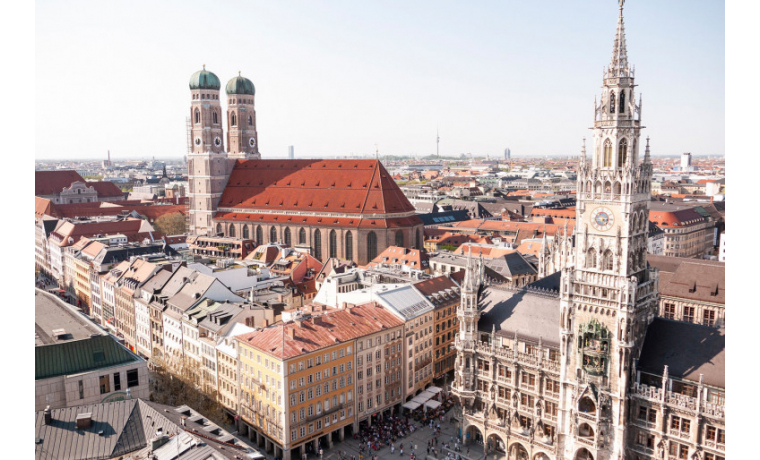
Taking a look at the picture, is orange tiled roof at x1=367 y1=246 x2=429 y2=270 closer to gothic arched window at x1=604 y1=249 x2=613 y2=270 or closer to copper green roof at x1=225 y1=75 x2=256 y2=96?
gothic arched window at x1=604 y1=249 x2=613 y2=270

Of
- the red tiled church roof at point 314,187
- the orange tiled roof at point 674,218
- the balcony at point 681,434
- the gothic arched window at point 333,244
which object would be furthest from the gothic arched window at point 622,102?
the orange tiled roof at point 674,218

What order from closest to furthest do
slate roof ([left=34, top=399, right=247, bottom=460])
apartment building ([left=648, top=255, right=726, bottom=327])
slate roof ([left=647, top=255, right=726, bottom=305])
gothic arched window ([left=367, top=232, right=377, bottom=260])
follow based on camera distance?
slate roof ([left=34, top=399, right=247, bottom=460]) < apartment building ([left=648, top=255, right=726, bottom=327]) < slate roof ([left=647, top=255, right=726, bottom=305]) < gothic arched window ([left=367, top=232, right=377, bottom=260])

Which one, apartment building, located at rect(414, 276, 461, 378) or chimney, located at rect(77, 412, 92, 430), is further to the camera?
apartment building, located at rect(414, 276, 461, 378)

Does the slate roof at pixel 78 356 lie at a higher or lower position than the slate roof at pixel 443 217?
lower

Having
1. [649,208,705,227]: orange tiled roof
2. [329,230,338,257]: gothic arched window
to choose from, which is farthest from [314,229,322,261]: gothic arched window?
[649,208,705,227]: orange tiled roof

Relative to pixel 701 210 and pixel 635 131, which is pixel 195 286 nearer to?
pixel 635 131

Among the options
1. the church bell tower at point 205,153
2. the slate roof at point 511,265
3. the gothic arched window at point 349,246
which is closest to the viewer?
the slate roof at point 511,265

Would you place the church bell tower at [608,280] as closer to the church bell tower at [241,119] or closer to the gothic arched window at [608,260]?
the gothic arched window at [608,260]
